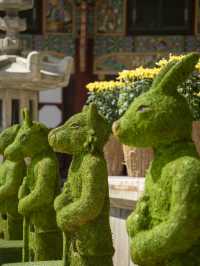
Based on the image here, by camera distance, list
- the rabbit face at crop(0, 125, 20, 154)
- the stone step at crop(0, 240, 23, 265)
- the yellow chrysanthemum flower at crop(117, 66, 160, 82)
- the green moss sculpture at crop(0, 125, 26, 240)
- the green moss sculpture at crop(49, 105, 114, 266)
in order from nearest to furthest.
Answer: the green moss sculpture at crop(49, 105, 114, 266), the stone step at crop(0, 240, 23, 265), the green moss sculpture at crop(0, 125, 26, 240), the yellow chrysanthemum flower at crop(117, 66, 160, 82), the rabbit face at crop(0, 125, 20, 154)

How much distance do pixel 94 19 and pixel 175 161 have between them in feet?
38.1

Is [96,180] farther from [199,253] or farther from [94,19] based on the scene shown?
[94,19]

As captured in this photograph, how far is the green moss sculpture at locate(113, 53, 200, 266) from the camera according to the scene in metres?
3.23

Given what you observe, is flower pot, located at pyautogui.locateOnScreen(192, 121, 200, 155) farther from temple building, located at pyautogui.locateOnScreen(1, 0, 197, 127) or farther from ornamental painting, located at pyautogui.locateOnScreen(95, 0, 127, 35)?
ornamental painting, located at pyautogui.locateOnScreen(95, 0, 127, 35)

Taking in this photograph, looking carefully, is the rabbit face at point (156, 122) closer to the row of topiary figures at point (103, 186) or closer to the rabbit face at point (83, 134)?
the row of topiary figures at point (103, 186)

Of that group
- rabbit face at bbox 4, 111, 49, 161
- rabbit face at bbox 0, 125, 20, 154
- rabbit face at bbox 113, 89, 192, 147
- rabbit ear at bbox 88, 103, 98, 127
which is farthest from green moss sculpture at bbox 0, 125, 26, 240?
rabbit face at bbox 113, 89, 192, 147

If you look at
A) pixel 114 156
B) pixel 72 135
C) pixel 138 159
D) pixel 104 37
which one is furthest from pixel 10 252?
pixel 104 37

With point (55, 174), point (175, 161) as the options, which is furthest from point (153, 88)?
point (55, 174)

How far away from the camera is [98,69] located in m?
14.5

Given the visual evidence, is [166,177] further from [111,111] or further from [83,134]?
[111,111]

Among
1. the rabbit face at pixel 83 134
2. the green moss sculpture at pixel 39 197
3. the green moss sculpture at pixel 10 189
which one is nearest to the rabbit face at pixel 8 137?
the green moss sculpture at pixel 10 189

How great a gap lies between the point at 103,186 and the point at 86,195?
0.11 m

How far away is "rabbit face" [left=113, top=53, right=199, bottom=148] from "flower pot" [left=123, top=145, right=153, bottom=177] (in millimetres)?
2409

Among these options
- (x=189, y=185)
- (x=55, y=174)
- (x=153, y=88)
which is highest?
(x=153, y=88)
